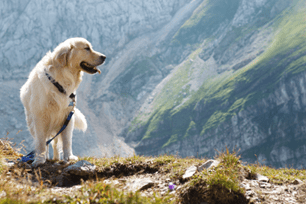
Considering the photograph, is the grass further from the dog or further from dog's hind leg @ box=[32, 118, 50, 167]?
the dog

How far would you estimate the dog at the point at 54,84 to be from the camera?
20.3 ft

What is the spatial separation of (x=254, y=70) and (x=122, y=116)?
350 feet

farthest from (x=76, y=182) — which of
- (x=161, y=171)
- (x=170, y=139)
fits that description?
(x=170, y=139)

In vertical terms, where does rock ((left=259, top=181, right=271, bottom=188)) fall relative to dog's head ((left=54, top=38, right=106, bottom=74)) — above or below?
below

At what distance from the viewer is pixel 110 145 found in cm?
15762

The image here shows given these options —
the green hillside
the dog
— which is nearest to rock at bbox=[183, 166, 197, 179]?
Result: the dog

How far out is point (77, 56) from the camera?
6.32 m

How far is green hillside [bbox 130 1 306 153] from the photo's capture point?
519 feet

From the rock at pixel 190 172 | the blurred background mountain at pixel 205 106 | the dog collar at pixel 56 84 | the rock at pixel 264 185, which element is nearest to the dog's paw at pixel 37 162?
the dog collar at pixel 56 84

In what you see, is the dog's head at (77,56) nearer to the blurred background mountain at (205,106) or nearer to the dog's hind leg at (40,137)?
the dog's hind leg at (40,137)

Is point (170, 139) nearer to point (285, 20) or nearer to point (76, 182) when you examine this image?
point (285, 20)

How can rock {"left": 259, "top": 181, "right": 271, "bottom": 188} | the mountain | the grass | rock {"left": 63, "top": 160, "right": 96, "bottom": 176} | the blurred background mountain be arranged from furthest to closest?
the blurred background mountain, the mountain, rock {"left": 63, "top": 160, "right": 96, "bottom": 176}, rock {"left": 259, "top": 181, "right": 271, "bottom": 188}, the grass

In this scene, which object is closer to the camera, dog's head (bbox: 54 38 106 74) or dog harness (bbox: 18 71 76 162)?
dog harness (bbox: 18 71 76 162)

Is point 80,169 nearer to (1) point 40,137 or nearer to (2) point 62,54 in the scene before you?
(1) point 40,137
